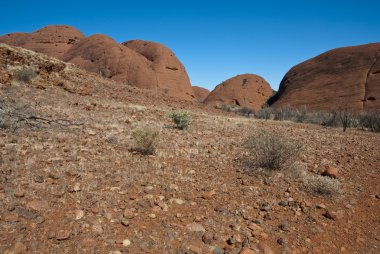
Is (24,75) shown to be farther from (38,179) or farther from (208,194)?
(208,194)

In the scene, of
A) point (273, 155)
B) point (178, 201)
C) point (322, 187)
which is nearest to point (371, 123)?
point (273, 155)

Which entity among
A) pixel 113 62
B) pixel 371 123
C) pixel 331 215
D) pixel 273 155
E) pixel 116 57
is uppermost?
pixel 116 57

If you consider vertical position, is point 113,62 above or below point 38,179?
above

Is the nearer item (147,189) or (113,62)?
(147,189)

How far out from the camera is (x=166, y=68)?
133 feet

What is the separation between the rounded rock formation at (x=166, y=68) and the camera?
3838cm

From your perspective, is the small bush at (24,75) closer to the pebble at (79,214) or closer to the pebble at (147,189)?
the pebble at (147,189)

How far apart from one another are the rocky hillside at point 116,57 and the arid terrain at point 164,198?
94.3 feet

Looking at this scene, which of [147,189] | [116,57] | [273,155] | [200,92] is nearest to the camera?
[147,189]

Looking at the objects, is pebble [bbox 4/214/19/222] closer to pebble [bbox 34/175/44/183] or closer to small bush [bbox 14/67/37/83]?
pebble [bbox 34/175/44/183]

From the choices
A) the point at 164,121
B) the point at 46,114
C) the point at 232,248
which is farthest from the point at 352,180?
the point at 46,114

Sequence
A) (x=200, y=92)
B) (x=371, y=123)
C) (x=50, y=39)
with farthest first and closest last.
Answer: (x=200, y=92) → (x=50, y=39) → (x=371, y=123)

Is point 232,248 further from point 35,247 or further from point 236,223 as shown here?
point 35,247

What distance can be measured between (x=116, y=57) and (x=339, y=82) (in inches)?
1015
